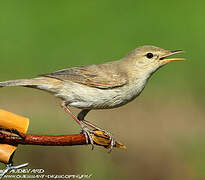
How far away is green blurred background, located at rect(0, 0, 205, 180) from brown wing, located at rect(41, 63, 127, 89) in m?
1.32

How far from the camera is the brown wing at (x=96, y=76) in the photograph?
154 inches

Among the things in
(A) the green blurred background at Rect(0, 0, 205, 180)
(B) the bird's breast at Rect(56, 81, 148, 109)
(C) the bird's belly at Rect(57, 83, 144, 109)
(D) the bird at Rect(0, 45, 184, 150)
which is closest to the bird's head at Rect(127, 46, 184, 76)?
(D) the bird at Rect(0, 45, 184, 150)

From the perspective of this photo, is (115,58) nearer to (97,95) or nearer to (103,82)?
(103,82)

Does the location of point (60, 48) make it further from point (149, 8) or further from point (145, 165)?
point (145, 165)

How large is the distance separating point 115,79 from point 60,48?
5613mm

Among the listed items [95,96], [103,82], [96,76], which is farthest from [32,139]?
[96,76]

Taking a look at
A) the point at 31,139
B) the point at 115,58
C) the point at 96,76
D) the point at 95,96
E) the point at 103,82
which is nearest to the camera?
the point at 31,139

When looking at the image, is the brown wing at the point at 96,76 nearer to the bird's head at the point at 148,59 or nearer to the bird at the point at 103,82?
the bird at the point at 103,82

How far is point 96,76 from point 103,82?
0.45ft

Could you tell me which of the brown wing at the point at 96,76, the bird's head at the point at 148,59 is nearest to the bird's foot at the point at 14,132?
the brown wing at the point at 96,76

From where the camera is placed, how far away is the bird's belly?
361cm

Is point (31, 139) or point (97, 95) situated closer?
point (31, 139)

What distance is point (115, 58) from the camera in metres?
8.71

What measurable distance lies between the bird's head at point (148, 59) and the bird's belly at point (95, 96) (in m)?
0.38
